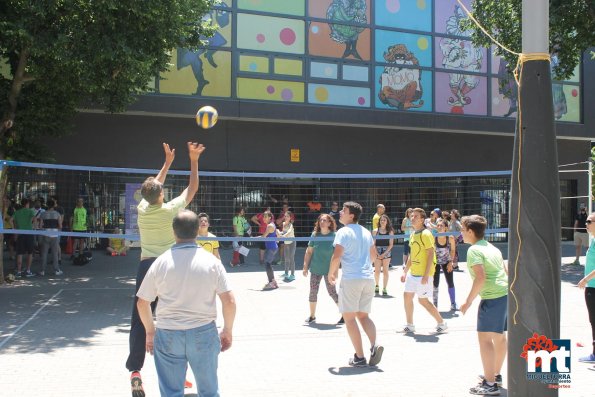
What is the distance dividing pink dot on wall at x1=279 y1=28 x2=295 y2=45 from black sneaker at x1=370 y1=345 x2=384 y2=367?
15.3m

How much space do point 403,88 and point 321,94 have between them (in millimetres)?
3295

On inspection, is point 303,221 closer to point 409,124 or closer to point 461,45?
point 409,124

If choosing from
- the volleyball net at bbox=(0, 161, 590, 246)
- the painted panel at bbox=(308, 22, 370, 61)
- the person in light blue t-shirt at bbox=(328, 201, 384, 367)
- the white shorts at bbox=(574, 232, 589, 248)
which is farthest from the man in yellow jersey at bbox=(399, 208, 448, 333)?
the painted panel at bbox=(308, 22, 370, 61)

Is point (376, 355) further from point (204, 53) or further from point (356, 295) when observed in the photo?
point (204, 53)

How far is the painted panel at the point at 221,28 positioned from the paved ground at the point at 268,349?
10042 millimetres

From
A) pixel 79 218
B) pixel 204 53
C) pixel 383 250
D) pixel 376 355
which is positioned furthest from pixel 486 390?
pixel 204 53

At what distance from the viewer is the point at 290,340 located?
8.09 m

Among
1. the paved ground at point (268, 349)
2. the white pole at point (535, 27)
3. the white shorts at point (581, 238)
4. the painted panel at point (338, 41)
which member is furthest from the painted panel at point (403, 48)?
the white pole at point (535, 27)

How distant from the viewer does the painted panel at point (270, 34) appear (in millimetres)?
19719

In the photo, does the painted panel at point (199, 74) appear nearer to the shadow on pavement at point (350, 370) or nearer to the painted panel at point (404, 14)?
the painted panel at point (404, 14)

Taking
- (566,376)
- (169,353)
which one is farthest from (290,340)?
(169,353)

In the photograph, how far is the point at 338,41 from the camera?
20797 mm

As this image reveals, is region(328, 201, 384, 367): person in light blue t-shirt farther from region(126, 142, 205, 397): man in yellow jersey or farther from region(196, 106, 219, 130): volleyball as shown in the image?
region(196, 106, 219, 130): volleyball

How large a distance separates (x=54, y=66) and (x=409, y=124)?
1315cm
